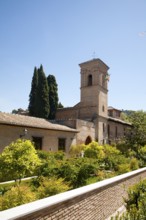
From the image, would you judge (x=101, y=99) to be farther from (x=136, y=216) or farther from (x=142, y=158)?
(x=136, y=216)

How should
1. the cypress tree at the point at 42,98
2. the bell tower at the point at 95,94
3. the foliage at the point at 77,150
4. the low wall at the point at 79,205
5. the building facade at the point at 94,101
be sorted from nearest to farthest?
the low wall at the point at 79,205 < the foliage at the point at 77,150 < the building facade at the point at 94,101 < the bell tower at the point at 95,94 < the cypress tree at the point at 42,98

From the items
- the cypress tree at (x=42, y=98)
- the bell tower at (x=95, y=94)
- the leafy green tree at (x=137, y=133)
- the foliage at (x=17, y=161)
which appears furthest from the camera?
the cypress tree at (x=42, y=98)

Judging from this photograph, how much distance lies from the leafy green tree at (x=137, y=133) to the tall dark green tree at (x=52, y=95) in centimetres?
1268

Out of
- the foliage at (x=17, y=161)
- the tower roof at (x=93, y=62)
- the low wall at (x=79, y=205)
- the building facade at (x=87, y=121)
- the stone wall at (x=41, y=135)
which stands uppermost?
the tower roof at (x=93, y=62)

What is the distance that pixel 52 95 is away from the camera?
3797cm

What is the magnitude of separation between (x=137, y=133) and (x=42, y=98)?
1543 centimetres

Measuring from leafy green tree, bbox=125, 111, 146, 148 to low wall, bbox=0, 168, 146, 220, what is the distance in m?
22.6

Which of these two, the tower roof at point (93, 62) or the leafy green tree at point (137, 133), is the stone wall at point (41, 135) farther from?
the tower roof at point (93, 62)

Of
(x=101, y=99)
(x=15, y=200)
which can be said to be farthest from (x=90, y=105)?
(x=15, y=200)

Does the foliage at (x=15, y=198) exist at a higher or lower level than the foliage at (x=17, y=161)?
lower

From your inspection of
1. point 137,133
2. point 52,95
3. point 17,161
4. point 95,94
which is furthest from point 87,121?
point 17,161

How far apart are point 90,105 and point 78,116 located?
8.64 ft

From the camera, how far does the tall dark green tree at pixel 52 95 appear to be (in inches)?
1468

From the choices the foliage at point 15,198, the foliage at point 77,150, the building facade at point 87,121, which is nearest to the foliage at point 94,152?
the foliage at point 77,150
